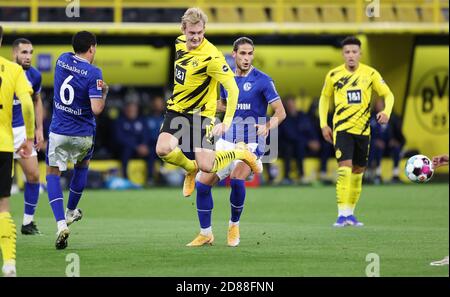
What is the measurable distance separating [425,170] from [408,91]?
51.6 ft

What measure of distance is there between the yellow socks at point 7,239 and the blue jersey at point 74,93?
2.83m

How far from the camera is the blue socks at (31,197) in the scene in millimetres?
13062

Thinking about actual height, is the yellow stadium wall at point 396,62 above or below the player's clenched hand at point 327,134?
above

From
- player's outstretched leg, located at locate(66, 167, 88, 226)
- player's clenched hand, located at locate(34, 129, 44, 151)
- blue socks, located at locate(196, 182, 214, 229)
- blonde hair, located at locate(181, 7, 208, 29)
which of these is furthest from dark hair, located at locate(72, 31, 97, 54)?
blue socks, located at locate(196, 182, 214, 229)

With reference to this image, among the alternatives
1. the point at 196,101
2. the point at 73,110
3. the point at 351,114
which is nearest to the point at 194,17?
the point at 196,101

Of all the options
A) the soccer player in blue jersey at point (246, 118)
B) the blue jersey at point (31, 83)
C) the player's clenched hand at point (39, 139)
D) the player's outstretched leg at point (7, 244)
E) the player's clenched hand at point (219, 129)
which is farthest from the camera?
the blue jersey at point (31, 83)

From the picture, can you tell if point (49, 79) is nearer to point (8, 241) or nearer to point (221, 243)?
point (221, 243)

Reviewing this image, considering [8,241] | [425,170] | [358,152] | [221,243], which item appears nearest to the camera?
[8,241]

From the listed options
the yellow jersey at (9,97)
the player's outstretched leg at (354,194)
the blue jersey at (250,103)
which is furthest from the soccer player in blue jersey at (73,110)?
the player's outstretched leg at (354,194)

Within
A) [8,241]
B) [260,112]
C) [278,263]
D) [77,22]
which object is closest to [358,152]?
[260,112]

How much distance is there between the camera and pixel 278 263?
10164 mm

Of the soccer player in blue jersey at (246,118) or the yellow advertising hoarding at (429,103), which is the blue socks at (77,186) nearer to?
the soccer player in blue jersey at (246,118)

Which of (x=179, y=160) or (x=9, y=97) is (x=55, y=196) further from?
(x=9, y=97)

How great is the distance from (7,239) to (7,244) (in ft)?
0.14
